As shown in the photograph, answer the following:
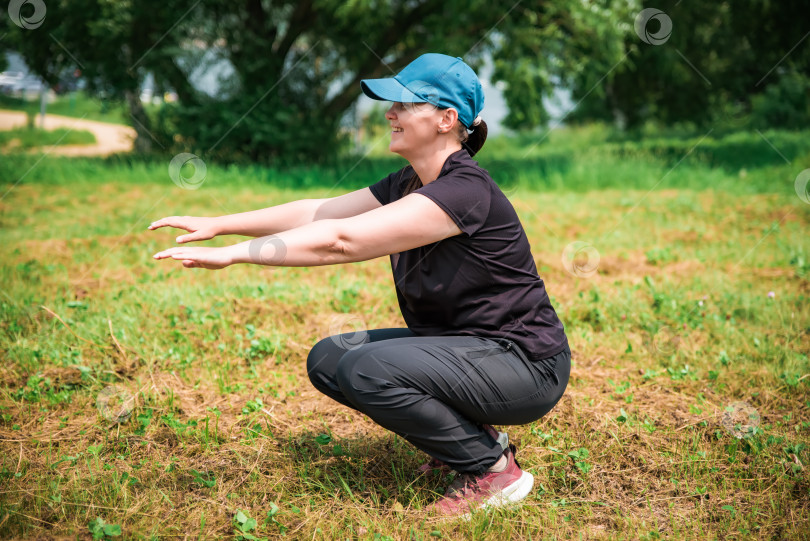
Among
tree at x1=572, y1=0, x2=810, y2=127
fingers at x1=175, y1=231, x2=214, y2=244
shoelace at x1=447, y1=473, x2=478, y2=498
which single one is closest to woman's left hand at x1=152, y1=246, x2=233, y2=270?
fingers at x1=175, y1=231, x2=214, y2=244

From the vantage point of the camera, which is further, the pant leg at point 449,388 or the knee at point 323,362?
the knee at point 323,362

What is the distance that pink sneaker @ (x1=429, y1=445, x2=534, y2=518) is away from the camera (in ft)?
7.96

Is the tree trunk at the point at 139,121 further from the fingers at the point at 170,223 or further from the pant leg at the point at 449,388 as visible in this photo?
the pant leg at the point at 449,388

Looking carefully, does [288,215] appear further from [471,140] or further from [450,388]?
[450,388]

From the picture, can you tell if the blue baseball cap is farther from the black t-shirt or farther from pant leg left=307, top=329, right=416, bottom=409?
pant leg left=307, top=329, right=416, bottom=409

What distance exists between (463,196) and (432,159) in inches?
9.8

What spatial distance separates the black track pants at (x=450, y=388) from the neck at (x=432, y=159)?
578mm

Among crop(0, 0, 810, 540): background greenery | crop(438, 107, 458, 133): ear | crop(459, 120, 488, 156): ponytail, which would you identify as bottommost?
crop(0, 0, 810, 540): background greenery

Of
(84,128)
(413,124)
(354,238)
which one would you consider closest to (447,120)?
(413,124)

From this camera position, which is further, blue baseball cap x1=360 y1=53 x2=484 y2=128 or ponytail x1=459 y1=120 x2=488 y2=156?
ponytail x1=459 y1=120 x2=488 y2=156

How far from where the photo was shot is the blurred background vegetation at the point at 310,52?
10742mm

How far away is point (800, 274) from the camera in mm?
5301

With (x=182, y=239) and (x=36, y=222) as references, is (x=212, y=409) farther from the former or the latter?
(x=36, y=222)

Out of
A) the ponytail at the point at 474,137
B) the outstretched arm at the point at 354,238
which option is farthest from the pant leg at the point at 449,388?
the ponytail at the point at 474,137
